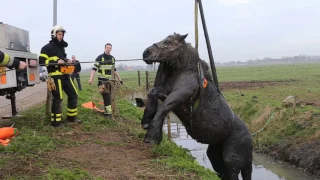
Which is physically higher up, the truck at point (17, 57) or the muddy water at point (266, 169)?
the truck at point (17, 57)

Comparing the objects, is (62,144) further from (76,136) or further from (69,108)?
(69,108)

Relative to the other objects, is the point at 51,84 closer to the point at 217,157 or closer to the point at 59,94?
the point at 59,94

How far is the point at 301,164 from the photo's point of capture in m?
11.7

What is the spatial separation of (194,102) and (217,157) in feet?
3.80

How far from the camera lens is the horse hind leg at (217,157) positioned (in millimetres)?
5280

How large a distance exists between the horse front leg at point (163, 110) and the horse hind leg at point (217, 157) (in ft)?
4.13

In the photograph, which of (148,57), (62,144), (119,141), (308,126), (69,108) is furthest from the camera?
(308,126)

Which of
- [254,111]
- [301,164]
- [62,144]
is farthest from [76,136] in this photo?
[254,111]

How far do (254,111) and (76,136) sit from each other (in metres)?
11.4

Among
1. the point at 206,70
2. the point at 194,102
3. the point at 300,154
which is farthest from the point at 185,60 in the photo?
the point at 300,154

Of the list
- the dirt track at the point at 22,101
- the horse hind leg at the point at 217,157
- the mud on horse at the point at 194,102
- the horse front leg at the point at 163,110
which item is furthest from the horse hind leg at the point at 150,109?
the dirt track at the point at 22,101

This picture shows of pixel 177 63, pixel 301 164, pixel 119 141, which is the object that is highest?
pixel 177 63

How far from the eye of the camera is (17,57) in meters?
7.26

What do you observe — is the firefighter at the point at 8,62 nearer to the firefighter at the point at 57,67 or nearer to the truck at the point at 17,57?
the truck at the point at 17,57
